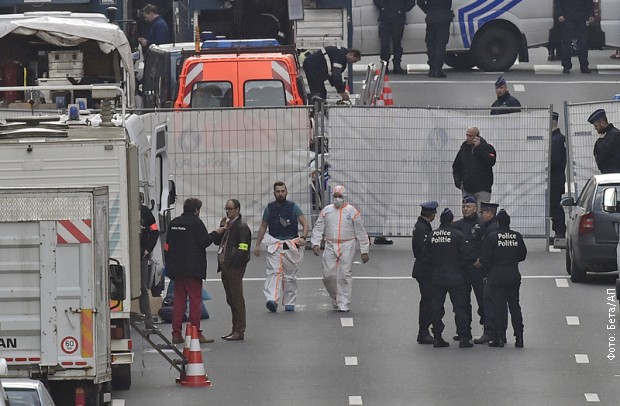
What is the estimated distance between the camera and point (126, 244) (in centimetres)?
1590

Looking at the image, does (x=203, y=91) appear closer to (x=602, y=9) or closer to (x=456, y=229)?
(x=456, y=229)

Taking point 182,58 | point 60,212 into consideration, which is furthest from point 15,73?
point 60,212

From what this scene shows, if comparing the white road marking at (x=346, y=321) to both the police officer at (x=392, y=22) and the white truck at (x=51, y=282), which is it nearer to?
the white truck at (x=51, y=282)

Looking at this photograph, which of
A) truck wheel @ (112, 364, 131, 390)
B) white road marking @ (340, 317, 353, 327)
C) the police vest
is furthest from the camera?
the police vest

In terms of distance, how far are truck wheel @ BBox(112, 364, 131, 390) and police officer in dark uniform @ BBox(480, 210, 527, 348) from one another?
13.9 feet

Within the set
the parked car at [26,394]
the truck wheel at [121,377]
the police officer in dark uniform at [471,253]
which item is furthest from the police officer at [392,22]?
the parked car at [26,394]

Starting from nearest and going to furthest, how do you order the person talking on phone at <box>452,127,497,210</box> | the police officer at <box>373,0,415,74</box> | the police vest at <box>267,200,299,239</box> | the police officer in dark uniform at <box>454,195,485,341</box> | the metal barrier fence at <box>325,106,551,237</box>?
the police officer in dark uniform at <box>454,195,485,341</box>, the police vest at <box>267,200,299,239</box>, the person talking on phone at <box>452,127,497,210</box>, the metal barrier fence at <box>325,106,551,237</box>, the police officer at <box>373,0,415,74</box>

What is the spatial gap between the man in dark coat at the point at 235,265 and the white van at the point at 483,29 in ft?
54.4

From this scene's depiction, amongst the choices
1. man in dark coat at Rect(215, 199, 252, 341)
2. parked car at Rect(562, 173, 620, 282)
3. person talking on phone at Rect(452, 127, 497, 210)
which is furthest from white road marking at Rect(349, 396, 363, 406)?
person talking on phone at Rect(452, 127, 497, 210)

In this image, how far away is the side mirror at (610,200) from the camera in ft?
71.2

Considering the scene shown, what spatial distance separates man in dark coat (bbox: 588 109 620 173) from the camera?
2397 centimetres

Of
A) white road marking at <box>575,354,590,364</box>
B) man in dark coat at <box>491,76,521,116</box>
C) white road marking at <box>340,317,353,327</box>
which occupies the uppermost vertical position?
man in dark coat at <box>491,76,521,116</box>

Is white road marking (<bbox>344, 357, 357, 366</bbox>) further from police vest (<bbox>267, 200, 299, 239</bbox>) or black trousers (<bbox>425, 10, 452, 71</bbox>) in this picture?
black trousers (<bbox>425, 10, 452, 71</bbox>)

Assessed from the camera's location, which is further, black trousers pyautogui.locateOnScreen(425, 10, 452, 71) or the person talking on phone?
black trousers pyautogui.locateOnScreen(425, 10, 452, 71)
